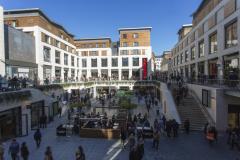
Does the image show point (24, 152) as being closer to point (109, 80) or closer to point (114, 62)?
point (109, 80)

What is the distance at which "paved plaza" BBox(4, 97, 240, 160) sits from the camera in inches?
578

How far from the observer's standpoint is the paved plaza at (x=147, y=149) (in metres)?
14.7

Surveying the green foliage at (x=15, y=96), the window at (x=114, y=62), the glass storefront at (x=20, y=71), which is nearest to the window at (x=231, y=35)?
the green foliage at (x=15, y=96)

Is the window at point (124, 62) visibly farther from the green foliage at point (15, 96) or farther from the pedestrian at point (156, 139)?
the pedestrian at point (156, 139)

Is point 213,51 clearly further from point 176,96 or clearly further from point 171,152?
point 171,152

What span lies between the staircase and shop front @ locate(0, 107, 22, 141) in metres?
16.1

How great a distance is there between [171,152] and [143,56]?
4819 centimetres

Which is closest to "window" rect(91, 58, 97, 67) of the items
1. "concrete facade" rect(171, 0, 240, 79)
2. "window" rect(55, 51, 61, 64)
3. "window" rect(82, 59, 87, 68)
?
"window" rect(82, 59, 87, 68)

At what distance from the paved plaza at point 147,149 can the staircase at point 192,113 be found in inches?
80.8

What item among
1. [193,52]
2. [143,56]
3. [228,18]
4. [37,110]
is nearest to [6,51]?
[37,110]

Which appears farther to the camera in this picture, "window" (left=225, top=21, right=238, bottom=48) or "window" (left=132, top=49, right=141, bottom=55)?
"window" (left=132, top=49, right=141, bottom=55)

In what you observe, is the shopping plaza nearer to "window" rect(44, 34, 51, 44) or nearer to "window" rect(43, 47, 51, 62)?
"window" rect(43, 47, 51, 62)

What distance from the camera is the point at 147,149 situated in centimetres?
1639

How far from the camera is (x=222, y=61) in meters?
25.8
